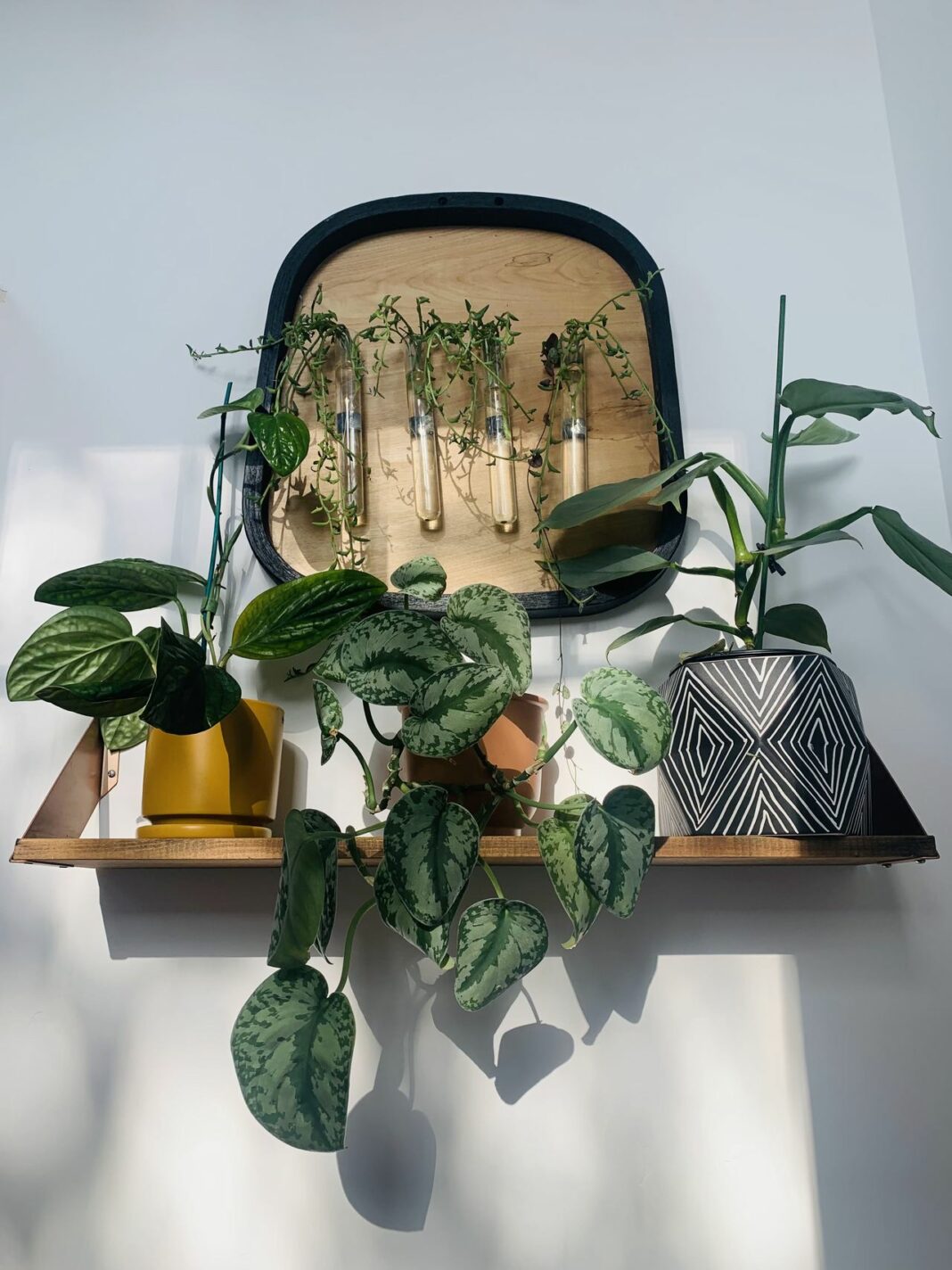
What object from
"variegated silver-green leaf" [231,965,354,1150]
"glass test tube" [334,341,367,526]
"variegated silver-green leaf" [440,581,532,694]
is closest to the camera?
"variegated silver-green leaf" [231,965,354,1150]

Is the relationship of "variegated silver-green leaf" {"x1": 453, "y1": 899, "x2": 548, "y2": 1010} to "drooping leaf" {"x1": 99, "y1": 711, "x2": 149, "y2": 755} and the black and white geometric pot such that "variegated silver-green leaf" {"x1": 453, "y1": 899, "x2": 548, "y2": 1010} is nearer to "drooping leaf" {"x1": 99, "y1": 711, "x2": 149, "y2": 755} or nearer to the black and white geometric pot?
the black and white geometric pot

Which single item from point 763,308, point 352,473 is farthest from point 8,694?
point 763,308

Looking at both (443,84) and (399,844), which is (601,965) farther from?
(443,84)

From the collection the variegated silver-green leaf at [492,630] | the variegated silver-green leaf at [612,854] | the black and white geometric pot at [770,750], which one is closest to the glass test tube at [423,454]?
the variegated silver-green leaf at [492,630]

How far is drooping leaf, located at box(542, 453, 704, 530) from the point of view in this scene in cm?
108

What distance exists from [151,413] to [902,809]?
1046mm

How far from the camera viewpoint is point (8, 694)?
35.7 inches

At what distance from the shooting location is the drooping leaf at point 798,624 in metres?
1.12

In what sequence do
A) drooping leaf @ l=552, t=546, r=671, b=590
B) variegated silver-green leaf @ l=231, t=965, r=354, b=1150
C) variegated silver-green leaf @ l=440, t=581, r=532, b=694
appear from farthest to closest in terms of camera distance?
1. drooping leaf @ l=552, t=546, r=671, b=590
2. variegated silver-green leaf @ l=440, t=581, r=532, b=694
3. variegated silver-green leaf @ l=231, t=965, r=354, b=1150

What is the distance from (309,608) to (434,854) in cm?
31

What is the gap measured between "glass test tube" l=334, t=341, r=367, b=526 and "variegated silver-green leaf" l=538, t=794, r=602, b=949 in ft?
1.55

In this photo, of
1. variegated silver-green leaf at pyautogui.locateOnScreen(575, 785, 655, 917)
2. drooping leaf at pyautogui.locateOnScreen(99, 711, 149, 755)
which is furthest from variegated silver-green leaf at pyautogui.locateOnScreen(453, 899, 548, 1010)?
drooping leaf at pyautogui.locateOnScreen(99, 711, 149, 755)

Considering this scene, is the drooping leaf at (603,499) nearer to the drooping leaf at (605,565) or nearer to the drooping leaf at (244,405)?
the drooping leaf at (605,565)

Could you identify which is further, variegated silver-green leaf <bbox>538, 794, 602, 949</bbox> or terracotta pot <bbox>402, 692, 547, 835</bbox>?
terracotta pot <bbox>402, 692, 547, 835</bbox>
